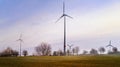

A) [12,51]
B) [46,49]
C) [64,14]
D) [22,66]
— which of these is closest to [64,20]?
[64,14]

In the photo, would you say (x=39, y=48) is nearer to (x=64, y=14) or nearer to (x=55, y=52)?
(x=55, y=52)

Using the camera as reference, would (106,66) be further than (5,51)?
No

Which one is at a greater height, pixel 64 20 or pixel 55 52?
pixel 64 20

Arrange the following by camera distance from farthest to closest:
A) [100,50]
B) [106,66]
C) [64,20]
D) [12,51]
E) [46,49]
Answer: [100,50] < [46,49] < [12,51] < [64,20] < [106,66]

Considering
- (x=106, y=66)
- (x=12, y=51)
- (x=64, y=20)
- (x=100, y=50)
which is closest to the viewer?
(x=106, y=66)

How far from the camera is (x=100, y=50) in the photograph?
6294 inches

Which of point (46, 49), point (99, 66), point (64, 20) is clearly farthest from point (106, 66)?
point (46, 49)

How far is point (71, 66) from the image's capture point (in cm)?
3173

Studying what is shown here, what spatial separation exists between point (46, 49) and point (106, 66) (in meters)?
113

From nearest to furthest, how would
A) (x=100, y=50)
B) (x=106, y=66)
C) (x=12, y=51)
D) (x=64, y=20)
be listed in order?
1. (x=106, y=66)
2. (x=64, y=20)
3. (x=12, y=51)
4. (x=100, y=50)

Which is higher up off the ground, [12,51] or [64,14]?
[64,14]

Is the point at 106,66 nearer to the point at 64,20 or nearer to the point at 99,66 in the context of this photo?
the point at 99,66

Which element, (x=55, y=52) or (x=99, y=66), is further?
(x=55, y=52)

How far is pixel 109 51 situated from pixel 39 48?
39.9m
